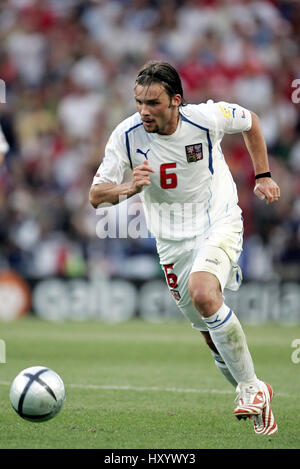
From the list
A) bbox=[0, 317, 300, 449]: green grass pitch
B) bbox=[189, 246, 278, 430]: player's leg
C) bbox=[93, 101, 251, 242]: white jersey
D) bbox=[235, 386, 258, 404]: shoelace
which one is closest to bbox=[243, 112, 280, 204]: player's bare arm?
bbox=[93, 101, 251, 242]: white jersey

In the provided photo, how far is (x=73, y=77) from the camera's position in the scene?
1769 centimetres

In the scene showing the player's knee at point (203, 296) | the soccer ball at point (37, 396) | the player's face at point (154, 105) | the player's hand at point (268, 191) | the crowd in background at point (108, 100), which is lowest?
the soccer ball at point (37, 396)

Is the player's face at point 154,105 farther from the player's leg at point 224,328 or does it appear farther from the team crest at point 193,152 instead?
the player's leg at point 224,328

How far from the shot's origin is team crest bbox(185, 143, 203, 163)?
5.90m

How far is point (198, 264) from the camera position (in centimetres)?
558

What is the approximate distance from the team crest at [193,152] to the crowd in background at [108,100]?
8.04 m

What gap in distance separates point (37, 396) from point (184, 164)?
1.99 metres

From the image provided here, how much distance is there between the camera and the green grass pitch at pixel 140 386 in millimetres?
5184

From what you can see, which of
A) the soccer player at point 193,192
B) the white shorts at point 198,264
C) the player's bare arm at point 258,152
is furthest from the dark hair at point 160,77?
the white shorts at point 198,264

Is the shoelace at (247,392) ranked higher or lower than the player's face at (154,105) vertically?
lower

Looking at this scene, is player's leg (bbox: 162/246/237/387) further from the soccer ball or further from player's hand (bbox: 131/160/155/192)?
the soccer ball

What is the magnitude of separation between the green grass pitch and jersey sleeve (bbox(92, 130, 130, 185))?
1.76 metres
